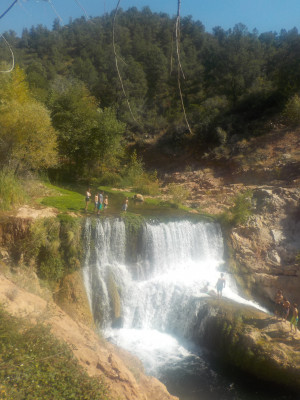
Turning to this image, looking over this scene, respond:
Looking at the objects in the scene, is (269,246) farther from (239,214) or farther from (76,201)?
(76,201)

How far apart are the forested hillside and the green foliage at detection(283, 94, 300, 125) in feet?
0.26

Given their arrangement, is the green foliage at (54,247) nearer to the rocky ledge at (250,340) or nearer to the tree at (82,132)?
the rocky ledge at (250,340)

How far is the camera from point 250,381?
9117 millimetres

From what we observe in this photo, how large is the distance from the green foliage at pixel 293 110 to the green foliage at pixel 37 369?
79.9 feet

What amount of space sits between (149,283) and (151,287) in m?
0.24

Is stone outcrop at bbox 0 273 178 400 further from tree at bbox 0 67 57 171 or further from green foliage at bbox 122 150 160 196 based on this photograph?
green foliage at bbox 122 150 160 196

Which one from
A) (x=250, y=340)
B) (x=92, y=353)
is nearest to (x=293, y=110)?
(x=250, y=340)

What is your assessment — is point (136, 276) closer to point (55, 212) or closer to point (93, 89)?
point (55, 212)

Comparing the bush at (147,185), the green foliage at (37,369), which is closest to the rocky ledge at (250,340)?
the green foliage at (37,369)

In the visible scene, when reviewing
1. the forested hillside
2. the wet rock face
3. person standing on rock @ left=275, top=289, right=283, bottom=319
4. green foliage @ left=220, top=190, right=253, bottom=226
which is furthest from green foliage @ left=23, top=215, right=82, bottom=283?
the forested hillside

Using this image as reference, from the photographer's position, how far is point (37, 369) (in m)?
5.38

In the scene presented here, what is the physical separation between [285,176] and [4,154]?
17193 mm

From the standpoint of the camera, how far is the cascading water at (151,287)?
33.3 feet

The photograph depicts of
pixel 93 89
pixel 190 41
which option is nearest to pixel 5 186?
pixel 93 89
